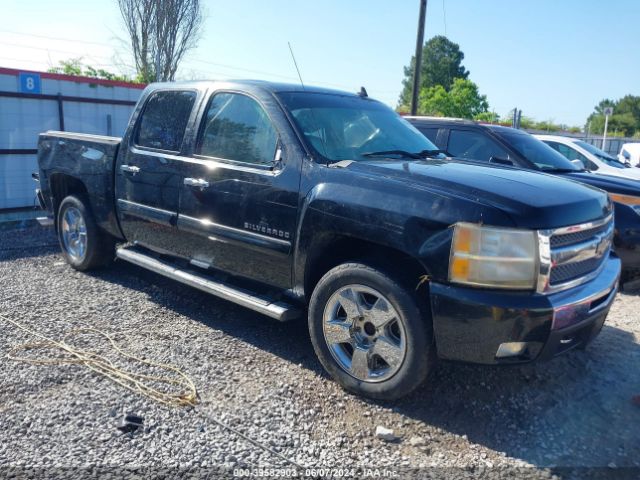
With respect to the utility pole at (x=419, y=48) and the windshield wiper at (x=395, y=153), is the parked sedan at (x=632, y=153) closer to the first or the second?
the utility pole at (x=419, y=48)

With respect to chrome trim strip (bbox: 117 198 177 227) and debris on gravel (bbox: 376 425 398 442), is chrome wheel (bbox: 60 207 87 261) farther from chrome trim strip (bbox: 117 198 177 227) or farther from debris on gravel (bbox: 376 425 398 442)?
debris on gravel (bbox: 376 425 398 442)

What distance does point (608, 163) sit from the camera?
9.98 m

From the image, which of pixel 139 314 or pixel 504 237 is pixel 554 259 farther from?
pixel 139 314

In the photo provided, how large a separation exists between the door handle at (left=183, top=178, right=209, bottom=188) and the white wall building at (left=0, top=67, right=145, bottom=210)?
627cm

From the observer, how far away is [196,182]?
438 centimetres

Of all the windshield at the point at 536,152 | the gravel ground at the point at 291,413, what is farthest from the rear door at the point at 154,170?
the windshield at the point at 536,152

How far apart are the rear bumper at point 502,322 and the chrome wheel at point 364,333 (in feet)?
0.99

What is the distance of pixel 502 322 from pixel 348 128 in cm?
195

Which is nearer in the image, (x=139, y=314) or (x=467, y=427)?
(x=467, y=427)

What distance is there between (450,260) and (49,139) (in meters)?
4.89

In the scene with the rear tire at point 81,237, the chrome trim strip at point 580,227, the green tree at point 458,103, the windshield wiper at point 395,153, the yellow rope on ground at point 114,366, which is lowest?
the yellow rope on ground at point 114,366

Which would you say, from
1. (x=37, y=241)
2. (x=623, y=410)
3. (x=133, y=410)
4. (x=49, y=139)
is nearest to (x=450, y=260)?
(x=623, y=410)

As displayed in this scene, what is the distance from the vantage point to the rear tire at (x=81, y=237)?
228 inches

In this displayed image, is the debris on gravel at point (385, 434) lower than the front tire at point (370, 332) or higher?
lower
